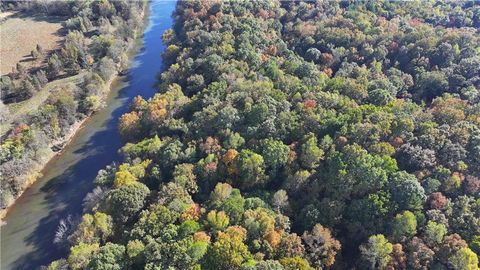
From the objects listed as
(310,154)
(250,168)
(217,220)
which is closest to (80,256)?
(217,220)

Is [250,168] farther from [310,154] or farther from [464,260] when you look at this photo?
[464,260]

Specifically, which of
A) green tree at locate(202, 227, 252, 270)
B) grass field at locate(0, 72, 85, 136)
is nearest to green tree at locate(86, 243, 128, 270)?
green tree at locate(202, 227, 252, 270)

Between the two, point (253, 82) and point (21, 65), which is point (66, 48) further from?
point (253, 82)

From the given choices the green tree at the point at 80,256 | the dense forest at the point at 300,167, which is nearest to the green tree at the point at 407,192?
the dense forest at the point at 300,167

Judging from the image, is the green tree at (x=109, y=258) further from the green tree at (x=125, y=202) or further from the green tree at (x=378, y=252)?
the green tree at (x=378, y=252)

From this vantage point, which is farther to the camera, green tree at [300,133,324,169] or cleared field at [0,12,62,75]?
cleared field at [0,12,62,75]

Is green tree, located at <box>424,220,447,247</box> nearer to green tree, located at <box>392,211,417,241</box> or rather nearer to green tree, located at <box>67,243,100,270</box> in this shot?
green tree, located at <box>392,211,417,241</box>
